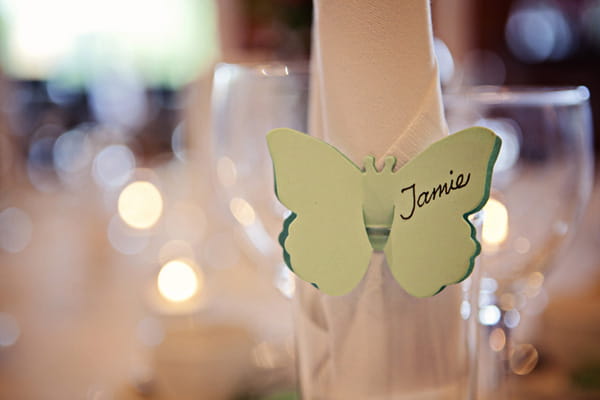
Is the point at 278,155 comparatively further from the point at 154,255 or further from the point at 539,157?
the point at 154,255

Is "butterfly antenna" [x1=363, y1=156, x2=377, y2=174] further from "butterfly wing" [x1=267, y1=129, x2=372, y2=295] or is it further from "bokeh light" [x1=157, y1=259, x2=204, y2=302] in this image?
"bokeh light" [x1=157, y1=259, x2=204, y2=302]

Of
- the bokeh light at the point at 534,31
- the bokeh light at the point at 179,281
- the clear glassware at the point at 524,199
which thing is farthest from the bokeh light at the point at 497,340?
the bokeh light at the point at 534,31

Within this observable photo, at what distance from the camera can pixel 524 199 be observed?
1.68 ft

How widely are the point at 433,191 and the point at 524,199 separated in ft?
0.85

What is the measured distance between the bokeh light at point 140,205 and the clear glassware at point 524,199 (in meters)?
0.95

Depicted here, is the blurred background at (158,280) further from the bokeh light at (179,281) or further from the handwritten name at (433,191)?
the handwritten name at (433,191)

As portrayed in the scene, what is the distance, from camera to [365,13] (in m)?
0.30

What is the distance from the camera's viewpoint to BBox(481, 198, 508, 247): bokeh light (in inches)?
18.6

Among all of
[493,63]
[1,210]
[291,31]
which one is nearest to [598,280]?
[1,210]

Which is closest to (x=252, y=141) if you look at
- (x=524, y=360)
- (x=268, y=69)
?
(x=268, y=69)

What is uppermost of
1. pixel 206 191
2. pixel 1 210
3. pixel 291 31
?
pixel 291 31

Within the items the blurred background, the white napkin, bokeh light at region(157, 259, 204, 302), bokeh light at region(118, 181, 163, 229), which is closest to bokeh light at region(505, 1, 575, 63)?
the blurred background

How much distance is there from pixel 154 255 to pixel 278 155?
0.93 metres

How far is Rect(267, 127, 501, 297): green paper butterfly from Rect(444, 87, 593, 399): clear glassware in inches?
7.7
